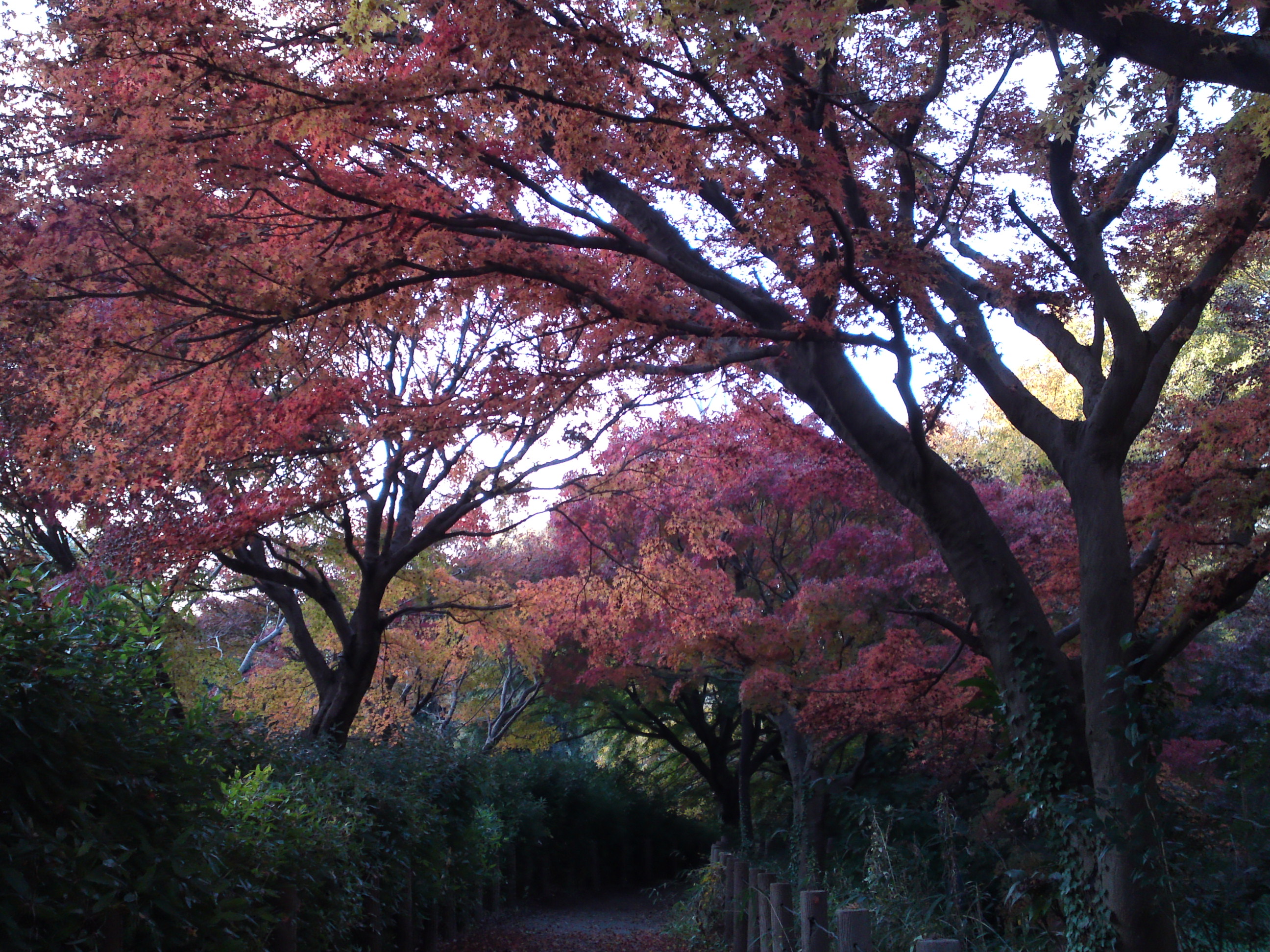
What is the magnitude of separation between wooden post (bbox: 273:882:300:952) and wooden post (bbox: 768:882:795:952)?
296cm

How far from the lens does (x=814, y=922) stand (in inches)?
179

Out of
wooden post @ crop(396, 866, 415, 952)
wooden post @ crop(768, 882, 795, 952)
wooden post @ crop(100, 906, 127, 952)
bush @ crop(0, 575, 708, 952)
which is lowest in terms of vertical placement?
wooden post @ crop(396, 866, 415, 952)

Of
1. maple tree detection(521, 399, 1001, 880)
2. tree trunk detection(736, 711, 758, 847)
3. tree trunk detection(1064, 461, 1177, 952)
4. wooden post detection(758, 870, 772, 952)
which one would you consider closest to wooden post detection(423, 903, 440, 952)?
wooden post detection(758, 870, 772, 952)

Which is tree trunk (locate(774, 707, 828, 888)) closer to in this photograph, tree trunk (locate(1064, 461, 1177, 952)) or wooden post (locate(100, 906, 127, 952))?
tree trunk (locate(1064, 461, 1177, 952))

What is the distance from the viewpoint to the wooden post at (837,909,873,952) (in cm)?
383

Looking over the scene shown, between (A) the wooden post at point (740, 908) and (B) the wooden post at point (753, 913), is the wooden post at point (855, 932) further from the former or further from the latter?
(A) the wooden post at point (740, 908)

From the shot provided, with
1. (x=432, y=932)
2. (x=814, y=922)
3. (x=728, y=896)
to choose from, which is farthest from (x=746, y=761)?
(x=814, y=922)

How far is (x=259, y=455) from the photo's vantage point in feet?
28.4

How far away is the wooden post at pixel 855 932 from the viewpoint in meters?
3.83

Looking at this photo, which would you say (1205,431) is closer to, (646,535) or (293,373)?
(293,373)

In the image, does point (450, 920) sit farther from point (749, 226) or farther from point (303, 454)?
point (749, 226)

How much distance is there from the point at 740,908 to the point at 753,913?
0.31 meters

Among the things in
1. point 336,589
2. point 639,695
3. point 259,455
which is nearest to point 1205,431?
point 259,455

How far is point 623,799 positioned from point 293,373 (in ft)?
45.2
